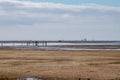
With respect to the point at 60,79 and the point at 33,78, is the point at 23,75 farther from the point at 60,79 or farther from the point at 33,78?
the point at 60,79

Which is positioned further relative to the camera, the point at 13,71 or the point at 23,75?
the point at 13,71

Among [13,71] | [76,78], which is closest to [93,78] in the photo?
[76,78]

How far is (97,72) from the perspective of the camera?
3247cm

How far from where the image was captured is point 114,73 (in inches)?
1258

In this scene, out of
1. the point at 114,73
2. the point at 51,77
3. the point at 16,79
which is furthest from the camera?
the point at 114,73

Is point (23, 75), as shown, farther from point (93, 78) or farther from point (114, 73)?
point (114, 73)

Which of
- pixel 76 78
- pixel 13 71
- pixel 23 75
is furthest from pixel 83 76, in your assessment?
pixel 13 71

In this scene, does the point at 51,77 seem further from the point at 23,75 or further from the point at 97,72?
the point at 97,72

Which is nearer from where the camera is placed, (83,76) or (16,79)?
(16,79)

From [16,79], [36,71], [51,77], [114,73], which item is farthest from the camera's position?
[36,71]

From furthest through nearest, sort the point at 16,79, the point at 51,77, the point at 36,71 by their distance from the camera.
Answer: the point at 36,71
the point at 51,77
the point at 16,79

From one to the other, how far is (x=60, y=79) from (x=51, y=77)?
156cm

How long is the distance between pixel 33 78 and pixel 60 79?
2502 mm

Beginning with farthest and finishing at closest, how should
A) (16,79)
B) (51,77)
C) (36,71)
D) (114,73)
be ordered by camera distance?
(36,71), (114,73), (51,77), (16,79)
